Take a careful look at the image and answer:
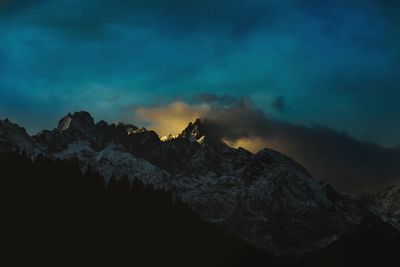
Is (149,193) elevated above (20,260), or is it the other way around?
(149,193)

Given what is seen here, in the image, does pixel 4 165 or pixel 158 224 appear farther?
pixel 158 224

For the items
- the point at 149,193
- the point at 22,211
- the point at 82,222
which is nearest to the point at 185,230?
the point at 149,193

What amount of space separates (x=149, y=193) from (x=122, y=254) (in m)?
36.0

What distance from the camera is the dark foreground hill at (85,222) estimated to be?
130375 mm

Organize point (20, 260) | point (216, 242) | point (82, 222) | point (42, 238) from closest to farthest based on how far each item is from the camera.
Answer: point (20, 260)
point (42, 238)
point (82, 222)
point (216, 242)

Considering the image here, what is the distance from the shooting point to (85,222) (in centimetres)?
14400

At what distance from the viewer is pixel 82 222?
143 metres

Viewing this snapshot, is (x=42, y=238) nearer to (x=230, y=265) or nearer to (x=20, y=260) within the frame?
(x=20, y=260)

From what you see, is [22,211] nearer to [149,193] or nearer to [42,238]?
[42,238]

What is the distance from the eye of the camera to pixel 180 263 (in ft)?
531

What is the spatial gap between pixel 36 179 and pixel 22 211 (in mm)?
13735

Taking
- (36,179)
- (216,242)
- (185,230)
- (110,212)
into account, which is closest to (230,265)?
(216,242)

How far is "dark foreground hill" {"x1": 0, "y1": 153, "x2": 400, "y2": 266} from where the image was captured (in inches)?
5133

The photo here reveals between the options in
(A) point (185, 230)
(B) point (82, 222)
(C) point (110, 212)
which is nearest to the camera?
(B) point (82, 222)
